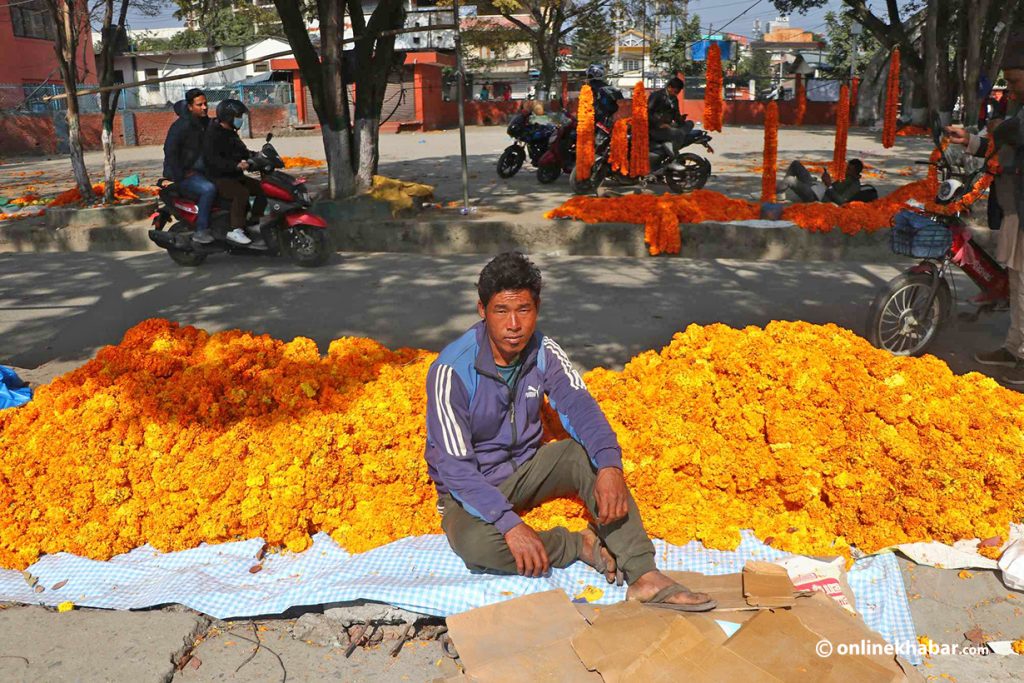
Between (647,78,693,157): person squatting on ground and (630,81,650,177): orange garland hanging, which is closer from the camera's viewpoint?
(630,81,650,177): orange garland hanging

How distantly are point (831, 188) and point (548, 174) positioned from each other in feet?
15.5

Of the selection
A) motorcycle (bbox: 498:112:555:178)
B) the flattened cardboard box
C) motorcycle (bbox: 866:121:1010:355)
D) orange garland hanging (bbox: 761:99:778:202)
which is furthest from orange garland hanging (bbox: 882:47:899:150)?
the flattened cardboard box

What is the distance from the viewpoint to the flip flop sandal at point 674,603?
280cm

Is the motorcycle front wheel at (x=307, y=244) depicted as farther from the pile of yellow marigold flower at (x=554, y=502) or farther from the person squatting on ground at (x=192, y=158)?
the pile of yellow marigold flower at (x=554, y=502)

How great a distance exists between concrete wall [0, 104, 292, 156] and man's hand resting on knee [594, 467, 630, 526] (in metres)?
27.6

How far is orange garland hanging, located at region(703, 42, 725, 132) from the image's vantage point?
10039 millimetres

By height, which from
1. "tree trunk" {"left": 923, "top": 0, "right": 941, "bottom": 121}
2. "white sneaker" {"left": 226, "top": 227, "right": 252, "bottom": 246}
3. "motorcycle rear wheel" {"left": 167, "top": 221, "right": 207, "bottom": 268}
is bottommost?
"motorcycle rear wheel" {"left": 167, "top": 221, "right": 207, "bottom": 268}

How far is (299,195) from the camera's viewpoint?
8383 mm

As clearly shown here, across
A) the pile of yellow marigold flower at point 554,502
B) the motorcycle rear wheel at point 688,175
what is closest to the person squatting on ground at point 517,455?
the pile of yellow marigold flower at point 554,502

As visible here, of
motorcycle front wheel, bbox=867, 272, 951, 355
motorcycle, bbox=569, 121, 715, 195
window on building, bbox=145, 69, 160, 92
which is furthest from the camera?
window on building, bbox=145, 69, 160, 92

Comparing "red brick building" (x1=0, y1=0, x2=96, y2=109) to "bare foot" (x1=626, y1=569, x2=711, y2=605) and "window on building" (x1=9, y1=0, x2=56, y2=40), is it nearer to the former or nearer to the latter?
"window on building" (x1=9, y1=0, x2=56, y2=40)

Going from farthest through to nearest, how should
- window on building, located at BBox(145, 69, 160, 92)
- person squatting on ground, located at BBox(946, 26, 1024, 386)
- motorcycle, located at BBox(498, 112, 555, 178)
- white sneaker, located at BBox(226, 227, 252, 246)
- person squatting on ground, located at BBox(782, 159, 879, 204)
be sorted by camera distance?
window on building, located at BBox(145, 69, 160, 92) < motorcycle, located at BBox(498, 112, 555, 178) < person squatting on ground, located at BBox(782, 159, 879, 204) < white sneaker, located at BBox(226, 227, 252, 246) < person squatting on ground, located at BBox(946, 26, 1024, 386)

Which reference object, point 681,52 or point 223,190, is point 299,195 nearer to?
point 223,190

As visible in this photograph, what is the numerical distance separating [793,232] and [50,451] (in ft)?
23.1
